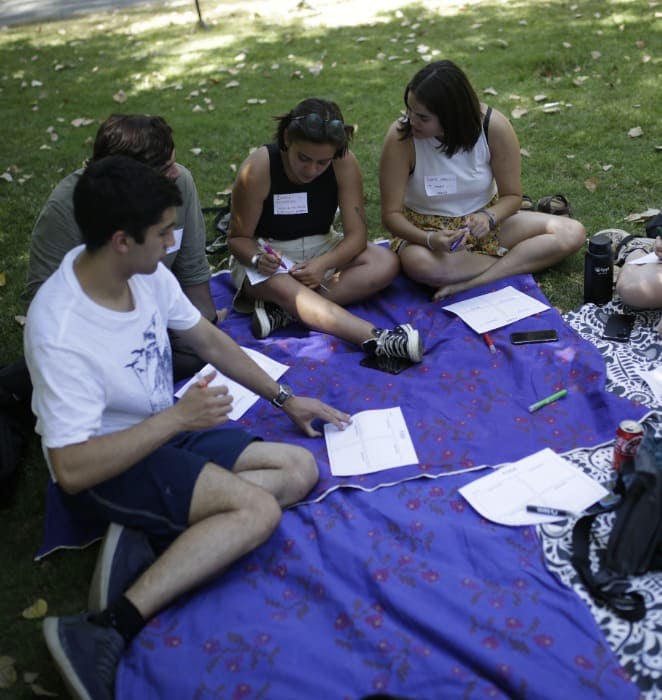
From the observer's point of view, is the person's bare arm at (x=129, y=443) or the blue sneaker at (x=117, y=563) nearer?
the person's bare arm at (x=129, y=443)

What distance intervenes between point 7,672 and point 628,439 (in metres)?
2.48

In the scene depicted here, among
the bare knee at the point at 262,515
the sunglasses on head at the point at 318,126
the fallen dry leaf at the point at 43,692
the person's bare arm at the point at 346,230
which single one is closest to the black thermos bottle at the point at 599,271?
the person's bare arm at the point at 346,230

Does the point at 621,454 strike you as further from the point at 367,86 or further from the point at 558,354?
the point at 367,86

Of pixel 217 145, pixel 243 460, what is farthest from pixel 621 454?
pixel 217 145

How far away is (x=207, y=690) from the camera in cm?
245

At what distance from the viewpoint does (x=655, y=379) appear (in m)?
3.61

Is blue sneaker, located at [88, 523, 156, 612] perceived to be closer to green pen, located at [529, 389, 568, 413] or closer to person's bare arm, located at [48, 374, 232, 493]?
person's bare arm, located at [48, 374, 232, 493]

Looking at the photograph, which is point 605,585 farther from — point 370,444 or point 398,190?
point 398,190

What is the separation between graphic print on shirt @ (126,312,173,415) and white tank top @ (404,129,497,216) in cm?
215

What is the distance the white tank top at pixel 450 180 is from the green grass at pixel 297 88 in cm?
68

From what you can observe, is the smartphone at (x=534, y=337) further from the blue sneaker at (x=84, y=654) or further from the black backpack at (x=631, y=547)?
the blue sneaker at (x=84, y=654)

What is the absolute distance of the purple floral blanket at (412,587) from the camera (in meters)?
2.44

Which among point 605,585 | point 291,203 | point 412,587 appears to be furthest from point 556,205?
point 412,587

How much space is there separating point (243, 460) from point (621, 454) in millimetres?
1511
